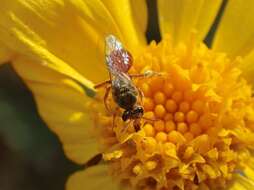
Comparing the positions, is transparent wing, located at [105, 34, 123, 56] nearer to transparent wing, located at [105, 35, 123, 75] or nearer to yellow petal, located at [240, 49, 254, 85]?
transparent wing, located at [105, 35, 123, 75]

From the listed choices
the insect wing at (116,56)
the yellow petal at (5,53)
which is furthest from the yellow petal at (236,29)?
the yellow petal at (5,53)

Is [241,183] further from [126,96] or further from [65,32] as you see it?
[65,32]

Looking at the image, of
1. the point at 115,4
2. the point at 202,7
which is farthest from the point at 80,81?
the point at 202,7

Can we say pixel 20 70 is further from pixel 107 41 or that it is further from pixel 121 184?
pixel 121 184

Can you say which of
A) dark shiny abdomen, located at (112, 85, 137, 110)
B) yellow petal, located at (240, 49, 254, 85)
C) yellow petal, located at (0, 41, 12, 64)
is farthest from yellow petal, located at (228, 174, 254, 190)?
yellow petal, located at (0, 41, 12, 64)

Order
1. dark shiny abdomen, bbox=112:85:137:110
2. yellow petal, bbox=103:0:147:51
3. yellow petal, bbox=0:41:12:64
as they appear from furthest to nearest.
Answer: yellow petal, bbox=103:0:147:51, yellow petal, bbox=0:41:12:64, dark shiny abdomen, bbox=112:85:137:110

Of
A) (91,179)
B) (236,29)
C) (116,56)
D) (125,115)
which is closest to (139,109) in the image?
(125,115)
